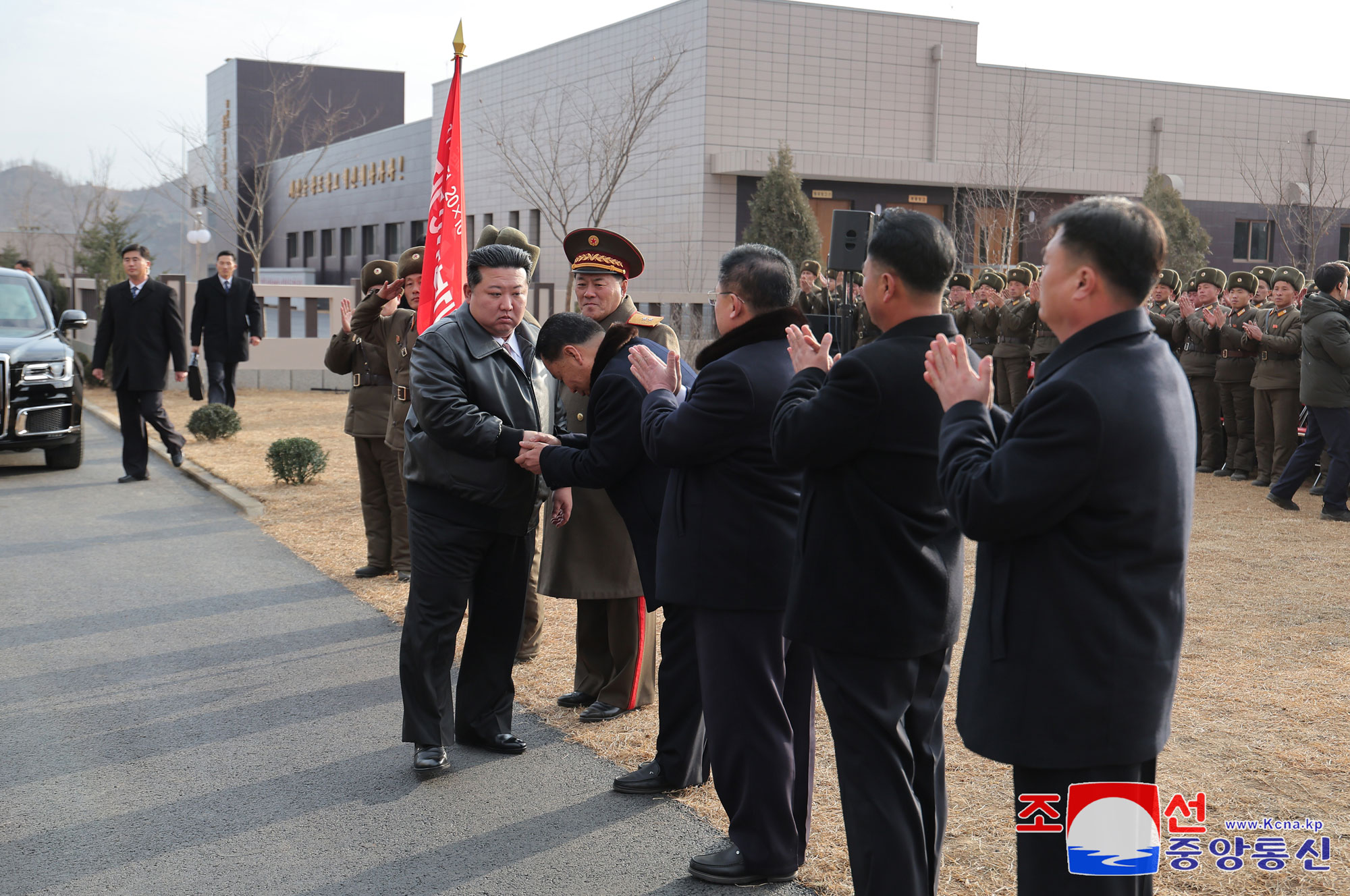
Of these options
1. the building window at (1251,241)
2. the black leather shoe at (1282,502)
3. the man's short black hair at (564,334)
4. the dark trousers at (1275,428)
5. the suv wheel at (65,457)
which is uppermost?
the building window at (1251,241)

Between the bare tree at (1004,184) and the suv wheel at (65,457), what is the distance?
2127cm

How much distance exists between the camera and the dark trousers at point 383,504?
27.2 feet

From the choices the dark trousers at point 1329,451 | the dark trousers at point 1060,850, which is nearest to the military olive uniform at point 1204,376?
the dark trousers at point 1329,451

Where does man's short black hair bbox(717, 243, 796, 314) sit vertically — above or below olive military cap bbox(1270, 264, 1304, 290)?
below

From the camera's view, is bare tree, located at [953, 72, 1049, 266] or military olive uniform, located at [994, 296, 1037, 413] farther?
bare tree, located at [953, 72, 1049, 266]

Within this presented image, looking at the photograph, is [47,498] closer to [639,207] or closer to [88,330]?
[88,330]

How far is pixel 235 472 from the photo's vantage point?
1292cm

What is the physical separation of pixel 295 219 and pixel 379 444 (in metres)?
55.9

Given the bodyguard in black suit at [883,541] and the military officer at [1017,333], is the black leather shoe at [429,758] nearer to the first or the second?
the bodyguard in black suit at [883,541]

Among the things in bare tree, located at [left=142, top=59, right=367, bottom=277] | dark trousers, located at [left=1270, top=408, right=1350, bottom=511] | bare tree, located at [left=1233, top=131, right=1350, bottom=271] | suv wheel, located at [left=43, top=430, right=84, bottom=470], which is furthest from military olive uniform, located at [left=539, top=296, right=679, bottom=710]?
bare tree, located at [left=142, top=59, right=367, bottom=277]

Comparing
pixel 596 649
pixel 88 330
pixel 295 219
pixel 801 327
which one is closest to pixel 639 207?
pixel 88 330

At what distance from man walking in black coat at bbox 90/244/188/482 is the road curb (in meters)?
0.41

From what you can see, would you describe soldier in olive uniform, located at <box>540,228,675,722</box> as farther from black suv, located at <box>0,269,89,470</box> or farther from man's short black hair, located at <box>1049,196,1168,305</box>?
black suv, located at <box>0,269,89,470</box>

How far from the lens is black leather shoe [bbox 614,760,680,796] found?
188 inches
